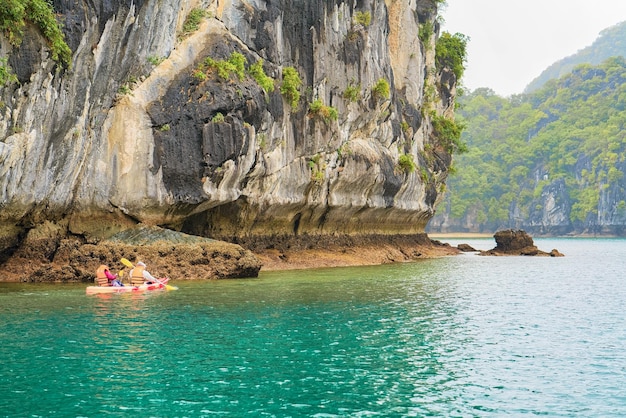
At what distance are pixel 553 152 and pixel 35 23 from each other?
10582 cm

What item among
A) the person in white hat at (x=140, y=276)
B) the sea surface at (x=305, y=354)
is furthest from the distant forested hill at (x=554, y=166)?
the sea surface at (x=305, y=354)

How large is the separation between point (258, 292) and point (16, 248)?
26.2ft

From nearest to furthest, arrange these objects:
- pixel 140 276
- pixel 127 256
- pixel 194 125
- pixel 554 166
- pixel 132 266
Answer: pixel 140 276
pixel 132 266
pixel 127 256
pixel 194 125
pixel 554 166

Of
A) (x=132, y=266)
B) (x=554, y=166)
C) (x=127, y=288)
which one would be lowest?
(x=127, y=288)

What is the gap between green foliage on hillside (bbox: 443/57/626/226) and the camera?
103 metres

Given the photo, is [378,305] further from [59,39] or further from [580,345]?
[59,39]

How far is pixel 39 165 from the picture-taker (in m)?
18.8

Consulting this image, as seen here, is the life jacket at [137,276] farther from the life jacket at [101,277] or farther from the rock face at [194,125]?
the rock face at [194,125]

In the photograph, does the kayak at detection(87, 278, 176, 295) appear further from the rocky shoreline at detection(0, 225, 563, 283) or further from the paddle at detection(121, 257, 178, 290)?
the rocky shoreline at detection(0, 225, 563, 283)

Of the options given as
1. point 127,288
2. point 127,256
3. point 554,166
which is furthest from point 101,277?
point 554,166

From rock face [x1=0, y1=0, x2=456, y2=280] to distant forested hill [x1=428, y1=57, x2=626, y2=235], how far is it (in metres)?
73.1

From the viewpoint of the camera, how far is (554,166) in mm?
110688

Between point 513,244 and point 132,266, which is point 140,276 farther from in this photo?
point 513,244

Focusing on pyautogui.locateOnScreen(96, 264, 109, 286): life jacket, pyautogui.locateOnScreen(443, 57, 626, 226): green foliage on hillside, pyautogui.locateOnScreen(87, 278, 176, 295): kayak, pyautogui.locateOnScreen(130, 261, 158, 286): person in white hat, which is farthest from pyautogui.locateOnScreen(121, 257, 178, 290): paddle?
pyautogui.locateOnScreen(443, 57, 626, 226): green foliage on hillside
